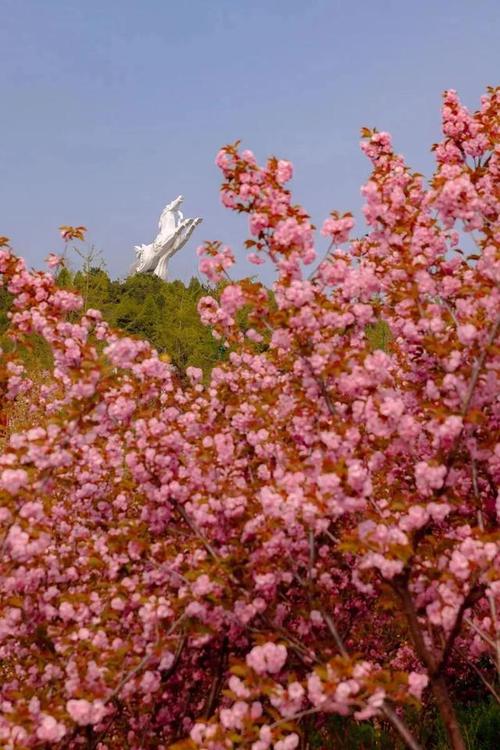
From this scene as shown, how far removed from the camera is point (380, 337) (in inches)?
1267

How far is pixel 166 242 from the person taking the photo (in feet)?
189

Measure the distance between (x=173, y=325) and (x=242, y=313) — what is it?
10.8 feet

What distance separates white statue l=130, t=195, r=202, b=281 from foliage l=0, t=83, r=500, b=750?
52.9m

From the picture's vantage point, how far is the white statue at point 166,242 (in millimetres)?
57781

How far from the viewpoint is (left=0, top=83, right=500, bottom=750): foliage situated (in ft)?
13.0

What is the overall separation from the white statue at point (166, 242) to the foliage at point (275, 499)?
5292cm

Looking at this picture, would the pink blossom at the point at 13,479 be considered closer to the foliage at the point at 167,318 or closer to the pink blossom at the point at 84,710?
the pink blossom at the point at 84,710

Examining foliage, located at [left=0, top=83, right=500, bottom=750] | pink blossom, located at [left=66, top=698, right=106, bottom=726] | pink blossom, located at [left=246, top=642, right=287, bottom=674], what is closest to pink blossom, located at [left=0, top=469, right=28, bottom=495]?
foliage, located at [left=0, top=83, right=500, bottom=750]

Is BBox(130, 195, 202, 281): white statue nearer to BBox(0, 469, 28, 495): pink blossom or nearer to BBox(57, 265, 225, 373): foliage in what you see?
BBox(57, 265, 225, 373): foliage

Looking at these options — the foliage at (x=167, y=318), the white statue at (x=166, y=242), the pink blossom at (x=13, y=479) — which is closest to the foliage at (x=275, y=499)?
the pink blossom at (x=13, y=479)

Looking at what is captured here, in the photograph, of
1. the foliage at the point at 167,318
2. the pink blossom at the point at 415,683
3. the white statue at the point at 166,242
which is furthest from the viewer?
the white statue at the point at 166,242

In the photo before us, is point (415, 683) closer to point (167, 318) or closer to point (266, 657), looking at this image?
point (266, 657)

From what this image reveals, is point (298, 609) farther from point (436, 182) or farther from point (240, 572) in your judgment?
point (436, 182)

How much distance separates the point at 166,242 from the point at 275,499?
55.1 meters
